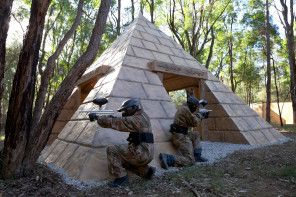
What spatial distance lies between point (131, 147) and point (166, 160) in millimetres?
984

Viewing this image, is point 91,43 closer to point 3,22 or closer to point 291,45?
point 3,22

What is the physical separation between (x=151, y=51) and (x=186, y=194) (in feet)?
15.1

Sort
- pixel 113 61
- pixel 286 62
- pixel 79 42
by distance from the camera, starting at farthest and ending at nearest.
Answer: pixel 286 62 < pixel 79 42 < pixel 113 61

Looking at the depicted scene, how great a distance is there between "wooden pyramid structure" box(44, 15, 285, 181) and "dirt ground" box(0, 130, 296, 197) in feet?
1.49

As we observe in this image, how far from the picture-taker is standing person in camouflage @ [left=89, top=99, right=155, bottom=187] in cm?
311

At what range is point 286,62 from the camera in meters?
19.7

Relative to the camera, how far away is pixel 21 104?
3072mm

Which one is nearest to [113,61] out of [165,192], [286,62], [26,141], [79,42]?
[26,141]

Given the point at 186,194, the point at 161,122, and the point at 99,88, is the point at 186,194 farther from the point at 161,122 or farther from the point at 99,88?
the point at 99,88

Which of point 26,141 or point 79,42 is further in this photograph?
point 79,42

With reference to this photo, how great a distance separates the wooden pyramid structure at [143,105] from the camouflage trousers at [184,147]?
20cm

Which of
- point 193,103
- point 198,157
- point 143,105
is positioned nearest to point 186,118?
point 193,103

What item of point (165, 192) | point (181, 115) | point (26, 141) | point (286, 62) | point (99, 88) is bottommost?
point (165, 192)

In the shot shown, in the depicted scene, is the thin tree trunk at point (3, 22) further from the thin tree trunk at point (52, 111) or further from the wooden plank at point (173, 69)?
the wooden plank at point (173, 69)
